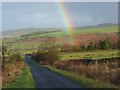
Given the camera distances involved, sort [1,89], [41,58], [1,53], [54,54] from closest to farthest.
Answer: [1,89] < [1,53] < [54,54] < [41,58]

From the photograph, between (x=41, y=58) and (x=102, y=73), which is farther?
(x=41, y=58)

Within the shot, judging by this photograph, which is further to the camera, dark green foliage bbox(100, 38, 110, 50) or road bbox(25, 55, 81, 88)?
dark green foliage bbox(100, 38, 110, 50)

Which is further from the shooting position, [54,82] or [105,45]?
[105,45]

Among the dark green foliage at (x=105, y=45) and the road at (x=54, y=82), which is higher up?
the dark green foliage at (x=105, y=45)

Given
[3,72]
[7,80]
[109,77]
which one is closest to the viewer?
[109,77]

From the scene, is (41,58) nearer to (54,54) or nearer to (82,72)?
(54,54)

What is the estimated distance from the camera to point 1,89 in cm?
2634

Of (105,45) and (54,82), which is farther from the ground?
(105,45)

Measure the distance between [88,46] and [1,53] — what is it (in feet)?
320

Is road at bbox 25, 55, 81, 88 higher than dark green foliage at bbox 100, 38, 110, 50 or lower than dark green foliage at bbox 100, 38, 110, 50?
lower

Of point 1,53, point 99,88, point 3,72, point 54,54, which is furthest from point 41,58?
point 99,88

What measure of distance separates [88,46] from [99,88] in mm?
120266

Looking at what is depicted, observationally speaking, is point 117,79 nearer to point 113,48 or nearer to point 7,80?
point 7,80

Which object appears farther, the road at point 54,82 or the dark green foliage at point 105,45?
the dark green foliage at point 105,45
